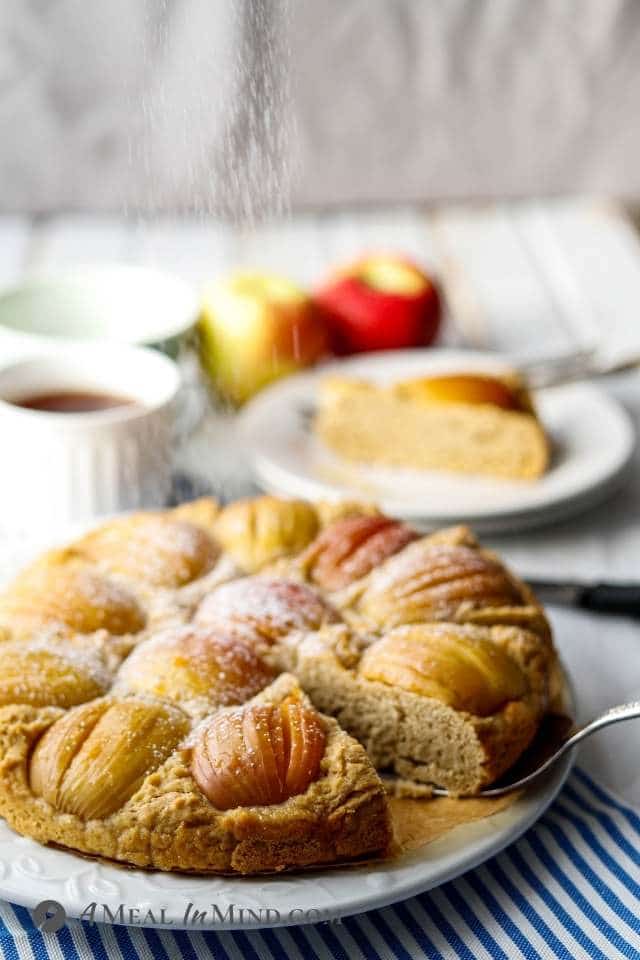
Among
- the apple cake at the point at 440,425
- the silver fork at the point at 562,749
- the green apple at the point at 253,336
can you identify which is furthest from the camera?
the green apple at the point at 253,336

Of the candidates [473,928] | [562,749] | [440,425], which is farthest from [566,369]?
[473,928]

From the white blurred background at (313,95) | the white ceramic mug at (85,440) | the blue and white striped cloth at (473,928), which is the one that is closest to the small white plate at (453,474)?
the white ceramic mug at (85,440)

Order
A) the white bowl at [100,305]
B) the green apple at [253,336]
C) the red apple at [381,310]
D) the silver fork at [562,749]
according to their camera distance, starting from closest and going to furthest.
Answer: the silver fork at [562,749]
the white bowl at [100,305]
the green apple at [253,336]
the red apple at [381,310]

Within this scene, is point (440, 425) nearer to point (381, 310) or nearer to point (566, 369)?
point (566, 369)

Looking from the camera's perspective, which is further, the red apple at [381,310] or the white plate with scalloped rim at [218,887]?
the red apple at [381,310]

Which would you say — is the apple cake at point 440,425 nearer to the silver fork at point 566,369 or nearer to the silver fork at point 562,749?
the silver fork at point 566,369

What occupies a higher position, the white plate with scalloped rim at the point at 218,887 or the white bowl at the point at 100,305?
the white plate with scalloped rim at the point at 218,887

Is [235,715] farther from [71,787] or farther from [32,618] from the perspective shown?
[32,618]

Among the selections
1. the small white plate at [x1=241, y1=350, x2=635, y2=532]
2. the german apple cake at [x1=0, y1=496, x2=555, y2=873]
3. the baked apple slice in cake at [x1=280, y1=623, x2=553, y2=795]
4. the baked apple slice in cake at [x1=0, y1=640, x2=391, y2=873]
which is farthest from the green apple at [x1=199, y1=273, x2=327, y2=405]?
the baked apple slice in cake at [x1=0, y1=640, x2=391, y2=873]
